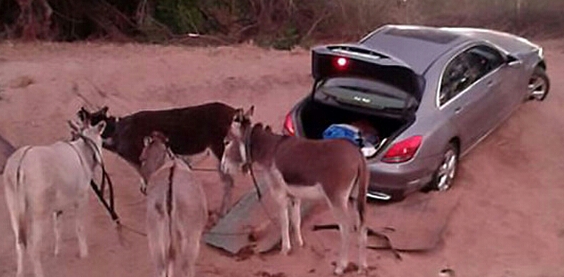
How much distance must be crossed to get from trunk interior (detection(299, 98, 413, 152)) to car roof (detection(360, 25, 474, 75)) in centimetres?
Result: 66

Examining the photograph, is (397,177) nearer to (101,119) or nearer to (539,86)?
(101,119)

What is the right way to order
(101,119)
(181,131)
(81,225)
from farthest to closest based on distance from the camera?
(181,131) < (101,119) < (81,225)

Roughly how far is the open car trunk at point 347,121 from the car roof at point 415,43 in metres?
0.63

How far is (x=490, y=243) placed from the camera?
8703mm

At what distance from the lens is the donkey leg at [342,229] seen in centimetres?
782

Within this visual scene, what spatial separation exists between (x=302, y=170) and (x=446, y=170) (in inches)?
90.4

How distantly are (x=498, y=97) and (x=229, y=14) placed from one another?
1049 cm

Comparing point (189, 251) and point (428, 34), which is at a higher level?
point (428, 34)

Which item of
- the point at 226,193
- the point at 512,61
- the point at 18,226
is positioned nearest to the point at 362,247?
the point at 226,193

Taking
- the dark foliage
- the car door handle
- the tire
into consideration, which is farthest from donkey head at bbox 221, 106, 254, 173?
the dark foliage

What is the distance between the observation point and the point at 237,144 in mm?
8422

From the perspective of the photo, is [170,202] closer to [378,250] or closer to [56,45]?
[378,250]

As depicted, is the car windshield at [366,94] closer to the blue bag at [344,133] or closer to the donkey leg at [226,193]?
the blue bag at [344,133]

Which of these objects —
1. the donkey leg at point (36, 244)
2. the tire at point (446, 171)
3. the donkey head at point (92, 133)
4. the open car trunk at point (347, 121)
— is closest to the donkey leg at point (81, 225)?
the donkey head at point (92, 133)
